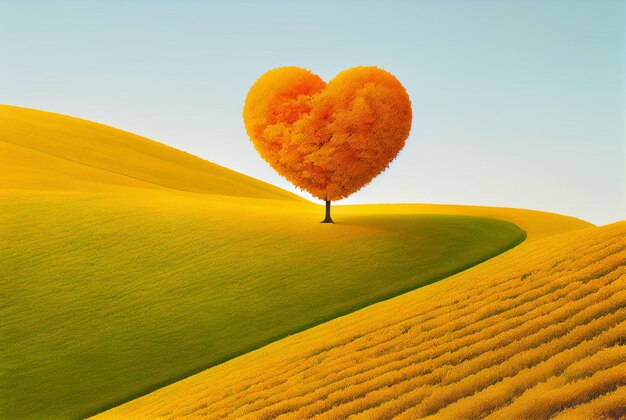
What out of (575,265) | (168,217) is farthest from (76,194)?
(575,265)

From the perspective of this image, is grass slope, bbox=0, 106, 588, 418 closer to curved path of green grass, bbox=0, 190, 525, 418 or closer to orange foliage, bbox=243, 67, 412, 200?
curved path of green grass, bbox=0, 190, 525, 418

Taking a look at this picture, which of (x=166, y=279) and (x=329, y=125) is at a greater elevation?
(x=329, y=125)

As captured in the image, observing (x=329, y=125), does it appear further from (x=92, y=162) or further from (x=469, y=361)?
(x=92, y=162)

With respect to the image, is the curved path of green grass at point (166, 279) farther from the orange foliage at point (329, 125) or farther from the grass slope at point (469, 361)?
the orange foliage at point (329, 125)

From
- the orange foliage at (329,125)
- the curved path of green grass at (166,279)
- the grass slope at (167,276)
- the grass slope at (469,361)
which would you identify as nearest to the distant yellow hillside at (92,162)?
the grass slope at (167,276)

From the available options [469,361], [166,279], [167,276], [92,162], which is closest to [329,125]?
[167,276]

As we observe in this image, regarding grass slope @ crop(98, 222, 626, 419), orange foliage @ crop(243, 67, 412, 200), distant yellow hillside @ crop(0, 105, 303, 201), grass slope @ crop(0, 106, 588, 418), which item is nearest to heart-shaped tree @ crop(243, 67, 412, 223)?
orange foliage @ crop(243, 67, 412, 200)
